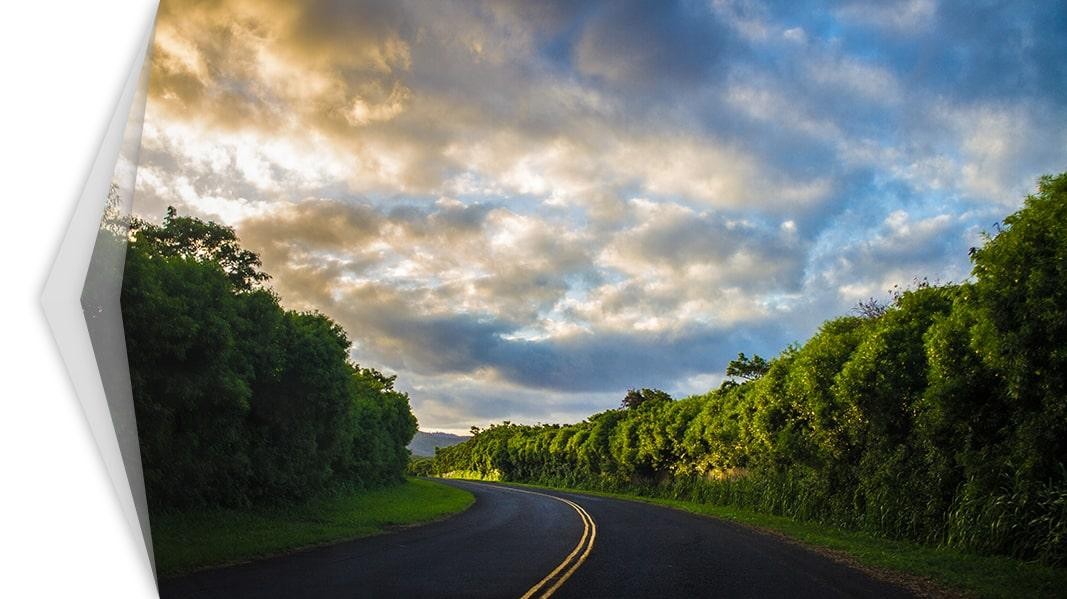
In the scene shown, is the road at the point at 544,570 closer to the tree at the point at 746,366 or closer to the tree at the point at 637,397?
the tree at the point at 746,366

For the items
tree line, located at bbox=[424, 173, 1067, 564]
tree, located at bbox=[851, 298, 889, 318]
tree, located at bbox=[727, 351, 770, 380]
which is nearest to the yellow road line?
tree line, located at bbox=[424, 173, 1067, 564]

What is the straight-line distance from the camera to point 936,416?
15602 millimetres

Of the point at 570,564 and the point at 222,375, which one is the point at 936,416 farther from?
the point at 222,375

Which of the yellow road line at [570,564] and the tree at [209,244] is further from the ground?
the tree at [209,244]

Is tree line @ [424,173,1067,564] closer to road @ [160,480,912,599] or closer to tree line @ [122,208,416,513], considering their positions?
road @ [160,480,912,599]

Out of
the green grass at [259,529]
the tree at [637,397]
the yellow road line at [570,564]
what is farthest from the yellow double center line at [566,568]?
the tree at [637,397]

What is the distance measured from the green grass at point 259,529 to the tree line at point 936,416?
1361 cm

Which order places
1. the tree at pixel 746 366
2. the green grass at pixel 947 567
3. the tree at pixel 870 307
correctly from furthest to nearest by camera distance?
the tree at pixel 746 366 < the tree at pixel 870 307 < the green grass at pixel 947 567

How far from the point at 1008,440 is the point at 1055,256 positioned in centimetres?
414

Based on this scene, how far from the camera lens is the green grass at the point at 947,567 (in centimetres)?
1059

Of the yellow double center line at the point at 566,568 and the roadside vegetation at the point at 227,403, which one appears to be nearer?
the yellow double center line at the point at 566,568

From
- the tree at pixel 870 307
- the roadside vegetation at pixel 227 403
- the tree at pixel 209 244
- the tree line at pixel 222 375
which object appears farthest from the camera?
the tree at pixel 870 307

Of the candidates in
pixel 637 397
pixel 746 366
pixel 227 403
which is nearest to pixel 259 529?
pixel 227 403

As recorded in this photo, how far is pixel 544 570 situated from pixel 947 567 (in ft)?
24.2
